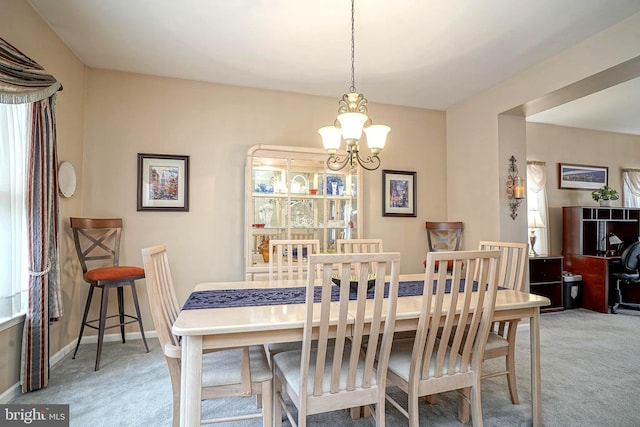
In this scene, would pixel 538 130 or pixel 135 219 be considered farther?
pixel 538 130

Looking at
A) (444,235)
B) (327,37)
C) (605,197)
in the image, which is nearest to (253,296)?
(327,37)

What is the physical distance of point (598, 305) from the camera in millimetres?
4539

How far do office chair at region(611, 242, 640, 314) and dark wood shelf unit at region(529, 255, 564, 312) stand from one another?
28.5 inches

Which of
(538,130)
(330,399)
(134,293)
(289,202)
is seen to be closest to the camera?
(330,399)

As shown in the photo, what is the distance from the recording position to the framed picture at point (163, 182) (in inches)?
137

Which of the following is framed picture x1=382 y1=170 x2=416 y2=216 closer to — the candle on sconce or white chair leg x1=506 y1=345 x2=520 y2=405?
the candle on sconce

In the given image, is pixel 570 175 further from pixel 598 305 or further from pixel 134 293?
pixel 134 293

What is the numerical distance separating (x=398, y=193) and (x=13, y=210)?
3743 mm

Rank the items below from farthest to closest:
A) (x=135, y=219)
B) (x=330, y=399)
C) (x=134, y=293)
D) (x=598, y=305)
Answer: (x=598, y=305), (x=135, y=219), (x=134, y=293), (x=330, y=399)

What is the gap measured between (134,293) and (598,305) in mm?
5658

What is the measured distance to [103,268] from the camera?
119 inches

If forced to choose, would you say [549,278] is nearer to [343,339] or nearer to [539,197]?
[539,197]

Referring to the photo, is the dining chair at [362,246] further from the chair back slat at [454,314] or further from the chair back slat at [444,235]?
the chair back slat at [444,235]

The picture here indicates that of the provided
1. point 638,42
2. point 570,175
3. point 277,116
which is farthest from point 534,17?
point 570,175
